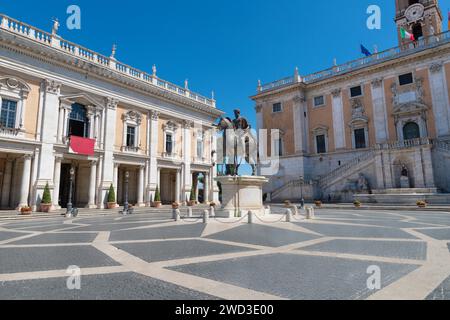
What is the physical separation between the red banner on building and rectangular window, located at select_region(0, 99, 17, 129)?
13.5ft

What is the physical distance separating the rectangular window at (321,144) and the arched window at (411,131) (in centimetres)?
928

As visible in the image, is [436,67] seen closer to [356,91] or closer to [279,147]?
[356,91]

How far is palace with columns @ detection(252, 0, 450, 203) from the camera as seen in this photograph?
27156 millimetres

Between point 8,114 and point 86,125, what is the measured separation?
232 inches

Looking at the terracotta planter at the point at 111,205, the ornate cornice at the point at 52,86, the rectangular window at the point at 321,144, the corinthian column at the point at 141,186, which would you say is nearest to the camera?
the ornate cornice at the point at 52,86

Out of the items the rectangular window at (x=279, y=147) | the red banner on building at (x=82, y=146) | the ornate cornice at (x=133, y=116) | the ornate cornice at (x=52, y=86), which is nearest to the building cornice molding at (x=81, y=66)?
the ornate cornice at (x=52, y=86)

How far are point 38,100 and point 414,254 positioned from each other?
25.7 m

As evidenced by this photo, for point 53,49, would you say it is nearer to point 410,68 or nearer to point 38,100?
point 38,100

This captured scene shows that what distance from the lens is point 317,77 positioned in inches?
1531

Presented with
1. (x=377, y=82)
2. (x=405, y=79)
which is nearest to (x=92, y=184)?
(x=377, y=82)

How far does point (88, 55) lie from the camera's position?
2486 centimetres

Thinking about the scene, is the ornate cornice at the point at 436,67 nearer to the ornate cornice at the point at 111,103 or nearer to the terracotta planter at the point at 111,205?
the ornate cornice at the point at 111,103

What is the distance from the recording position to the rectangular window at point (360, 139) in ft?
110
